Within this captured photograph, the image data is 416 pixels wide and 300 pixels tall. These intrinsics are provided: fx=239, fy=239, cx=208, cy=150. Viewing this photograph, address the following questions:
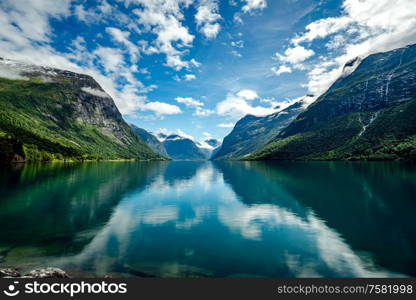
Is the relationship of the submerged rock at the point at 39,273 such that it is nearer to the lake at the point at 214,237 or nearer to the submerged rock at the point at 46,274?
the submerged rock at the point at 46,274

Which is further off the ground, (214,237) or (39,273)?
(39,273)

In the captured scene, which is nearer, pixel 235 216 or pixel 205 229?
pixel 205 229

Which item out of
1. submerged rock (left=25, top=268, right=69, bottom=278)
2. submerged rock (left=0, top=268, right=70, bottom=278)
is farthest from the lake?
submerged rock (left=0, top=268, right=70, bottom=278)

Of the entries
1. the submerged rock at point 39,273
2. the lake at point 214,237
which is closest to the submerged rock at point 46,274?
the submerged rock at point 39,273

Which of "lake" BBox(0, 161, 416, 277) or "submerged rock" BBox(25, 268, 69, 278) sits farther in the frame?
"lake" BBox(0, 161, 416, 277)

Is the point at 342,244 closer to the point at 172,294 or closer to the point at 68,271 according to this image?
the point at 172,294

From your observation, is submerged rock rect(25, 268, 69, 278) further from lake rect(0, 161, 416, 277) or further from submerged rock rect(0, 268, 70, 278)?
lake rect(0, 161, 416, 277)

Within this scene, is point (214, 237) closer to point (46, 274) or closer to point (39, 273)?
point (46, 274)

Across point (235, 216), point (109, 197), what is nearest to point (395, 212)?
point (235, 216)

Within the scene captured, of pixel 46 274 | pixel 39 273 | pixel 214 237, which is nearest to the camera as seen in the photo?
pixel 46 274

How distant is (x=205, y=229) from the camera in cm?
3559

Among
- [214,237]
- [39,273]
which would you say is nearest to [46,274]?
[39,273]

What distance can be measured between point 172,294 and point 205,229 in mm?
20361

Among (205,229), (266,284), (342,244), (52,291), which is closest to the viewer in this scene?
(52,291)
